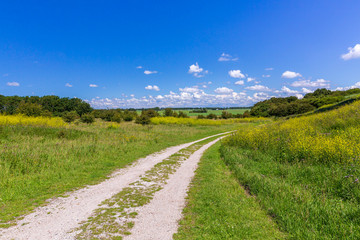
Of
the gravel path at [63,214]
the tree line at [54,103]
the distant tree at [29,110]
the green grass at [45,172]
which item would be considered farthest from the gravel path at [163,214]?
the tree line at [54,103]

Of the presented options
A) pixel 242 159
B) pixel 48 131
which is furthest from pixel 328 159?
pixel 48 131

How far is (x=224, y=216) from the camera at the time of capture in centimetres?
471

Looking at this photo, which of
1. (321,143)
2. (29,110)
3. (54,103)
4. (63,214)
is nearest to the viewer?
(63,214)

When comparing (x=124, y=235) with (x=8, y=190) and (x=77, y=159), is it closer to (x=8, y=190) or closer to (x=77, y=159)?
(x=8, y=190)

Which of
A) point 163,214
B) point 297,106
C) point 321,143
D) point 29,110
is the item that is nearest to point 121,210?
point 163,214

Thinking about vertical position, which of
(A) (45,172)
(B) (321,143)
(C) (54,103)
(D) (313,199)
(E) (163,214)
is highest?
(C) (54,103)

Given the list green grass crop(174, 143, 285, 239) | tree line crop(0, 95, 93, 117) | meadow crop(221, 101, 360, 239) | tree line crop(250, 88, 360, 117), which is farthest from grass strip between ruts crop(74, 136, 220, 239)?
tree line crop(0, 95, 93, 117)

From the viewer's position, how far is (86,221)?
179 inches

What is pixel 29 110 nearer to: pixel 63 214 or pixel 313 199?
pixel 63 214

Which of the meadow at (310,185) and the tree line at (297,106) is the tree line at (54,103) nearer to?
the meadow at (310,185)

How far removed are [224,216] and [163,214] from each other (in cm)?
182

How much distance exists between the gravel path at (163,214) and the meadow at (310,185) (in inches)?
110

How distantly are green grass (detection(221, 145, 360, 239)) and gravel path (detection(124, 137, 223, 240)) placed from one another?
2822 millimetres

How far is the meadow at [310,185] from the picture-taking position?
4.16 metres
